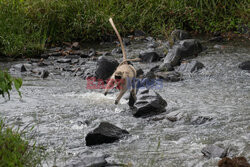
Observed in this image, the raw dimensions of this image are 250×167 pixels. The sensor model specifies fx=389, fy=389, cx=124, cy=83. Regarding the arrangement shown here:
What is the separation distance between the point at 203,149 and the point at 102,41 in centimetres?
755

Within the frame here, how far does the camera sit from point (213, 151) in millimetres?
3820

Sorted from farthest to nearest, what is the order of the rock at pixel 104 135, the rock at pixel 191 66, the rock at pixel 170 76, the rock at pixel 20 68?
the rock at pixel 20 68 < the rock at pixel 191 66 < the rock at pixel 170 76 < the rock at pixel 104 135

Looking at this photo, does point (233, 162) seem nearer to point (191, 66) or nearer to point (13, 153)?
point (13, 153)

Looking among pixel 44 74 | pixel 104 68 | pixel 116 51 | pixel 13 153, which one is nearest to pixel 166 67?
pixel 104 68

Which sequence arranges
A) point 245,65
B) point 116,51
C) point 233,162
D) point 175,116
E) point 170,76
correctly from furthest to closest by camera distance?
point 116,51
point 245,65
point 170,76
point 175,116
point 233,162

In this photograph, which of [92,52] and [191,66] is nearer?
[191,66]

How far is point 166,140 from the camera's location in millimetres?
4320

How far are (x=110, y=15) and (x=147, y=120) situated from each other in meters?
6.30

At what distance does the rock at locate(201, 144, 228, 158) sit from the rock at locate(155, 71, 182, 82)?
3.47 metres

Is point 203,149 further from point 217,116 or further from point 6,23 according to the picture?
point 6,23

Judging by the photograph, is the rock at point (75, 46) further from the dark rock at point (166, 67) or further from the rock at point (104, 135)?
the rock at point (104, 135)

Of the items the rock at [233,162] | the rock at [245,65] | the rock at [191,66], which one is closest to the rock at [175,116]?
the rock at [233,162]

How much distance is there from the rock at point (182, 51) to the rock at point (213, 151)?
4462mm

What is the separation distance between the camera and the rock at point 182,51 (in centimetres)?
835
